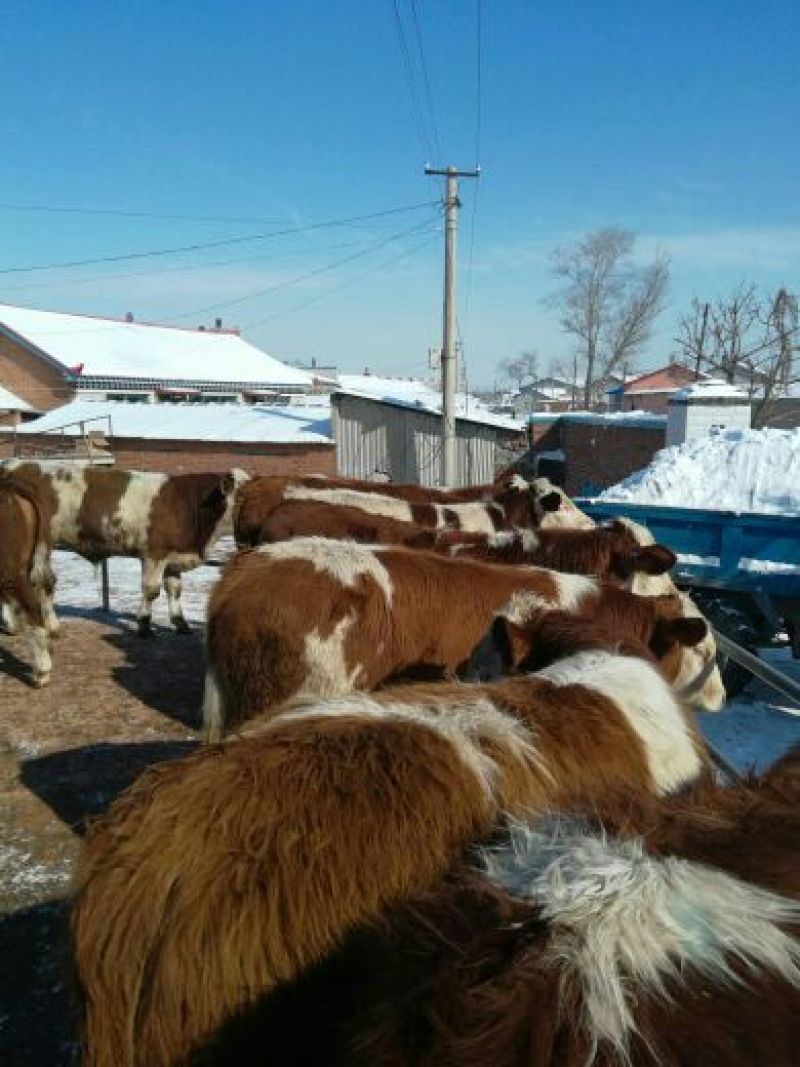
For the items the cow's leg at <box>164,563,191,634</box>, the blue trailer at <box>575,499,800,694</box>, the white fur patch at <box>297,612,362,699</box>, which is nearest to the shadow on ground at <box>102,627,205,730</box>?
the cow's leg at <box>164,563,191,634</box>

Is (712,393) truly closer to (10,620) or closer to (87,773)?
(10,620)

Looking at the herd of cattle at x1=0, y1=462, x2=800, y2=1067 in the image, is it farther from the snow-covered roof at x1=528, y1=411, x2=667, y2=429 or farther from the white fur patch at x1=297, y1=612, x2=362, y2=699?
the snow-covered roof at x1=528, y1=411, x2=667, y2=429

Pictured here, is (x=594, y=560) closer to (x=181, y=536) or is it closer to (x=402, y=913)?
(x=402, y=913)

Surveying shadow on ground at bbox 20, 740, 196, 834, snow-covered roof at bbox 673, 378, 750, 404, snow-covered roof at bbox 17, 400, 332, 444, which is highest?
snow-covered roof at bbox 673, 378, 750, 404

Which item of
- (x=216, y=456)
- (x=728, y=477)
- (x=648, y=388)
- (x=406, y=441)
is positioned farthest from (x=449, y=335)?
(x=648, y=388)

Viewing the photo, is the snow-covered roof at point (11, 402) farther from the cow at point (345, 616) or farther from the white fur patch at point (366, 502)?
the cow at point (345, 616)

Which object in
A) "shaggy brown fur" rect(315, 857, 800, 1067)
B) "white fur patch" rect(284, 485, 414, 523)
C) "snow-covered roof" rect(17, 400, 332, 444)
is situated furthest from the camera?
"snow-covered roof" rect(17, 400, 332, 444)

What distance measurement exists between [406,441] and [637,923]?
20.7 meters

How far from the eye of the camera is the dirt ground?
322 cm

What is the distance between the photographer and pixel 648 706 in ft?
8.83

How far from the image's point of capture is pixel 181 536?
943 centimetres

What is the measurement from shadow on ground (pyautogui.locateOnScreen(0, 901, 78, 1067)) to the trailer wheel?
5.75 metres

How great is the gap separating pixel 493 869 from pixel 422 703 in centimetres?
91

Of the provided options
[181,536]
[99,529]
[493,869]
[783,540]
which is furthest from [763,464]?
[493,869]
